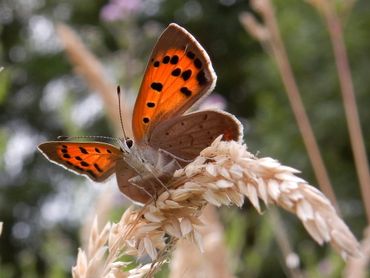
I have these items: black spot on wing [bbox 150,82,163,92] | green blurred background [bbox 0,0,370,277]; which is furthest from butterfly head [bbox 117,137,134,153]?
green blurred background [bbox 0,0,370,277]

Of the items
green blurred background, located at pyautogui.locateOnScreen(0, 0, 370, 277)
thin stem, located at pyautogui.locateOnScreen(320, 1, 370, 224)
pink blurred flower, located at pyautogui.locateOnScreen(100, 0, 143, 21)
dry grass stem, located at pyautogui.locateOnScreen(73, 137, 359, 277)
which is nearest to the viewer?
dry grass stem, located at pyautogui.locateOnScreen(73, 137, 359, 277)

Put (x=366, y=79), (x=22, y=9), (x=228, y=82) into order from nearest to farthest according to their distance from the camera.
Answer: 1. (x=366, y=79)
2. (x=228, y=82)
3. (x=22, y=9)

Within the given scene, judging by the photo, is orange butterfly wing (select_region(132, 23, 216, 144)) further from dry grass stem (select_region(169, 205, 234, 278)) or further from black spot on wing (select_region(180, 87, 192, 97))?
dry grass stem (select_region(169, 205, 234, 278))

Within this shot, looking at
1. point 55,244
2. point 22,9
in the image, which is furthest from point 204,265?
point 22,9

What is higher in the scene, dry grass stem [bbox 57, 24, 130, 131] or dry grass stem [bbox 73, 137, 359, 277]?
dry grass stem [bbox 73, 137, 359, 277]

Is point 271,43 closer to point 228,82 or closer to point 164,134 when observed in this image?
point 164,134

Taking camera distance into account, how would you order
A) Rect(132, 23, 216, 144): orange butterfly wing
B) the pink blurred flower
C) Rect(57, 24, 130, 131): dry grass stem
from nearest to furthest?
Rect(132, 23, 216, 144): orange butterfly wing → Rect(57, 24, 130, 131): dry grass stem → the pink blurred flower
